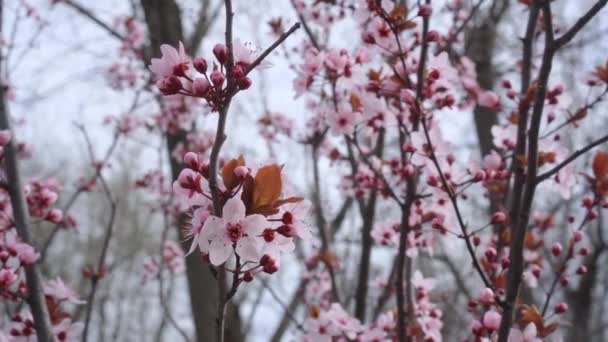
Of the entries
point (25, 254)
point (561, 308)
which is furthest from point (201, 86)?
point (561, 308)

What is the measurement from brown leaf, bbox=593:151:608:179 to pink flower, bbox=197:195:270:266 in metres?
1.09

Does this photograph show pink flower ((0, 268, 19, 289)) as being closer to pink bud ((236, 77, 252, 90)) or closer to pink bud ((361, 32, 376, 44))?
pink bud ((236, 77, 252, 90))

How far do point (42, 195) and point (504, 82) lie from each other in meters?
1.69

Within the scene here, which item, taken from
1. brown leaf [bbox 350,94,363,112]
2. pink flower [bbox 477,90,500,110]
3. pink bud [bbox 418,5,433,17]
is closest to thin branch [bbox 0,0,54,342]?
brown leaf [bbox 350,94,363,112]

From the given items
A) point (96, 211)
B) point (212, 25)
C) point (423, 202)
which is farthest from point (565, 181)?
point (96, 211)

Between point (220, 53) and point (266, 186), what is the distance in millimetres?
268

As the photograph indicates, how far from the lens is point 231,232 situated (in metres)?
1.04

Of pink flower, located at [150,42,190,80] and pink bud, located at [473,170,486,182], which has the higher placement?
pink bud, located at [473,170,486,182]

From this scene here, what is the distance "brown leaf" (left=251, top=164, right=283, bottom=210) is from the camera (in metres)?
1.08

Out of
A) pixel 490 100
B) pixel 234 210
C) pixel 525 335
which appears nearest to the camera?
pixel 234 210

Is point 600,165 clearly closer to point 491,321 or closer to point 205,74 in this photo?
point 491,321

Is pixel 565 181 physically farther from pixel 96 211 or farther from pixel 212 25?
pixel 96 211

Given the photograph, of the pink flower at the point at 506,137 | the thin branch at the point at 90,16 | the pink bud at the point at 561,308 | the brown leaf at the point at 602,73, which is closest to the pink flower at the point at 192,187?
the pink bud at the point at 561,308

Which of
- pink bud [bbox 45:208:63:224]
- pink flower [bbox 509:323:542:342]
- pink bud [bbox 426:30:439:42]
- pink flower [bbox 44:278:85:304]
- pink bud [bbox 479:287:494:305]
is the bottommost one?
pink flower [bbox 44:278:85:304]
